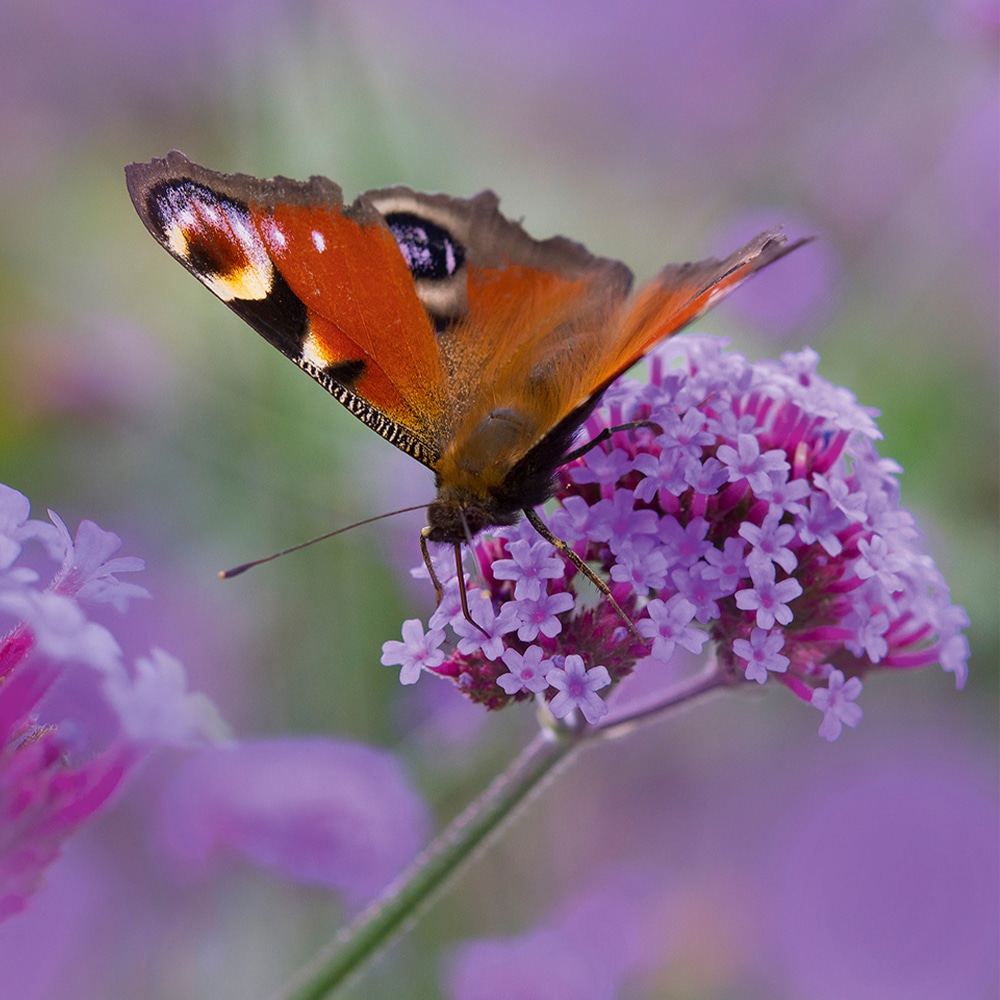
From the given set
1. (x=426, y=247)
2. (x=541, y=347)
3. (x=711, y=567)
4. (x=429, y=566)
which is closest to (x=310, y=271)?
(x=426, y=247)

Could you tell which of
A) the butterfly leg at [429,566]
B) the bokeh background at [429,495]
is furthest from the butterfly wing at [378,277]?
the bokeh background at [429,495]

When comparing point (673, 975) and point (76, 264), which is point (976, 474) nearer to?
point (673, 975)

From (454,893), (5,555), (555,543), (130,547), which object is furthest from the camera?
(130,547)

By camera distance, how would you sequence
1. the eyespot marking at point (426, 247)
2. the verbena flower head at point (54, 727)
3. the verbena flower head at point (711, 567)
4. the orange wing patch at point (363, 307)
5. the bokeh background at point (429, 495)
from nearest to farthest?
the verbena flower head at point (54, 727) → the verbena flower head at point (711, 567) → the orange wing patch at point (363, 307) → the eyespot marking at point (426, 247) → the bokeh background at point (429, 495)

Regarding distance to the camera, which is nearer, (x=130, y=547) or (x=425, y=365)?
(x=425, y=365)

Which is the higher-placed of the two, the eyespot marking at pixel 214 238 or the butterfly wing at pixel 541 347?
the eyespot marking at pixel 214 238

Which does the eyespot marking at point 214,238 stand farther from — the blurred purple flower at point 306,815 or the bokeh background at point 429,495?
the bokeh background at point 429,495

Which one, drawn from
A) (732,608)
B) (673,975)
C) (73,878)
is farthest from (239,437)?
(732,608)

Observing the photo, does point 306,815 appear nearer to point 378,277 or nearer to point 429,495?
point 429,495
